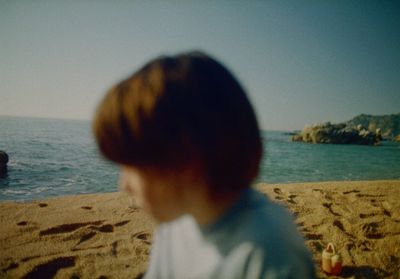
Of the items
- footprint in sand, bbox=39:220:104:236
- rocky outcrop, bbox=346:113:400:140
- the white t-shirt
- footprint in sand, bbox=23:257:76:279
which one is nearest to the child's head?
the white t-shirt

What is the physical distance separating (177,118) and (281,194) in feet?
20.4

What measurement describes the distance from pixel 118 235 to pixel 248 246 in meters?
3.59

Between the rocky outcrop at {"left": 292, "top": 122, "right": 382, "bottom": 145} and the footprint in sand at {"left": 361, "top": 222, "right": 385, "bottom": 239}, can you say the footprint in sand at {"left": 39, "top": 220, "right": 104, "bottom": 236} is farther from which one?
the rocky outcrop at {"left": 292, "top": 122, "right": 382, "bottom": 145}

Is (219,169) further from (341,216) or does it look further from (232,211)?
(341,216)

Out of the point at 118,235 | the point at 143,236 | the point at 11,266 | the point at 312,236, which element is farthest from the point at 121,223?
the point at 312,236

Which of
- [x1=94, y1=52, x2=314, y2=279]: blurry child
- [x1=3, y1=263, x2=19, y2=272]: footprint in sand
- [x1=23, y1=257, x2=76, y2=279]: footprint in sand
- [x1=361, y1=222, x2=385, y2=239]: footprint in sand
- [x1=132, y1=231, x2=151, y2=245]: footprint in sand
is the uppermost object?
[x1=94, y1=52, x2=314, y2=279]: blurry child

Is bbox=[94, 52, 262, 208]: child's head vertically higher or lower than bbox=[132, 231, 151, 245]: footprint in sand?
higher

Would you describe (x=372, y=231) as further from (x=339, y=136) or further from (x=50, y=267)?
(x=339, y=136)

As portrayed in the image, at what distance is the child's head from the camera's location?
78cm

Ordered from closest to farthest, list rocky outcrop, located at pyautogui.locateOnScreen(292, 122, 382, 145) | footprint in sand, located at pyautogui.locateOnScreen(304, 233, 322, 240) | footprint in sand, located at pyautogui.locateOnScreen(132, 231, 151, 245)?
footprint in sand, located at pyautogui.locateOnScreen(132, 231, 151, 245) < footprint in sand, located at pyautogui.locateOnScreen(304, 233, 322, 240) < rocky outcrop, located at pyautogui.locateOnScreen(292, 122, 382, 145)

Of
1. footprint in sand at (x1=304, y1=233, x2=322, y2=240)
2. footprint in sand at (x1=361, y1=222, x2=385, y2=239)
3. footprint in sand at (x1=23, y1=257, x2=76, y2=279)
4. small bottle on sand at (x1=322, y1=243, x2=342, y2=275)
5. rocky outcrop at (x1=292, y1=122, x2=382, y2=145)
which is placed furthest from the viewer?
rocky outcrop at (x1=292, y1=122, x2=382, y2=145)

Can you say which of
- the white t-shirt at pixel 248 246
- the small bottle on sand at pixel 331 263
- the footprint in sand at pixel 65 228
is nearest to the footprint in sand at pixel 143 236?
the footprint in sand at pixel 65 228

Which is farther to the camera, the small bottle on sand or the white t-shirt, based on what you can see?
the small bottle on sand

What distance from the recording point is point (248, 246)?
81 centimetres
